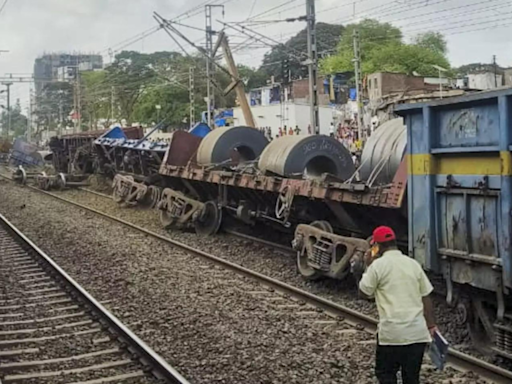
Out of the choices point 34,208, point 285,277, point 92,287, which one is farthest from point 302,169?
point 34,208

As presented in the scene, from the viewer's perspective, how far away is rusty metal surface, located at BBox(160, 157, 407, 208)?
8094 mm

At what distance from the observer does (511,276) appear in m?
5.77

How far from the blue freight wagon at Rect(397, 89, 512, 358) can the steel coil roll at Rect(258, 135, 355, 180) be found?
4.08m

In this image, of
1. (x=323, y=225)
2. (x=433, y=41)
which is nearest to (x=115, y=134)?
(x=323, y=225)

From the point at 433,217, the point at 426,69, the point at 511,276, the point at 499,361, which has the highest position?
the point at 426,69

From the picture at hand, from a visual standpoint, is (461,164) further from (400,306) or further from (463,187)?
(400,306)

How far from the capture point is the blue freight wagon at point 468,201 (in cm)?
594

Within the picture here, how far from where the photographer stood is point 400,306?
15.0 feet

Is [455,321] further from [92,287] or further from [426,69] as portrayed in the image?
[426,69]

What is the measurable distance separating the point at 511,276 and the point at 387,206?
8.21ft

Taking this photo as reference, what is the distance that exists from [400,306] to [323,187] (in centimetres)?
513

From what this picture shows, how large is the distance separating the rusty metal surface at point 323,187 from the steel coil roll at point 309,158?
0.27 m

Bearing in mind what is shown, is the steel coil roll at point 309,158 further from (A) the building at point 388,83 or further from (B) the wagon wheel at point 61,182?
(A) the building at point 388,83

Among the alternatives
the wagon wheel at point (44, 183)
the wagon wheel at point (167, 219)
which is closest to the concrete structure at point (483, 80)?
the wagon wheel at point (44, 183)
